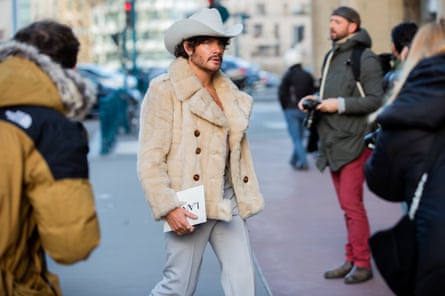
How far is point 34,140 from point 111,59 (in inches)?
4343

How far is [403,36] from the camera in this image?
7.29 meters

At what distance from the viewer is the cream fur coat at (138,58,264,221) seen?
4906mm

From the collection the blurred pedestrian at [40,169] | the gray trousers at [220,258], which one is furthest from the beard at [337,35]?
the blurred pedestrian at [40,169]

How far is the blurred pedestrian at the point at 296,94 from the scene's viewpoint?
47.1ft

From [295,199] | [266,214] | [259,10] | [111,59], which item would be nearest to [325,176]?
[295,199]

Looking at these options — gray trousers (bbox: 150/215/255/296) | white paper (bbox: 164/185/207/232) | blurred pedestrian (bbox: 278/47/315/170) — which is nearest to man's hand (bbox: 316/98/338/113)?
gray trousers (bbox: 150/215/255/296)

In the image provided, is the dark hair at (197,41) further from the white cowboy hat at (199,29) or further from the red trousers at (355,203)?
the red trousers at (355,203)

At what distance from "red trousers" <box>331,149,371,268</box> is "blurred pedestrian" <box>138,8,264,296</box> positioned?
6.34 feet

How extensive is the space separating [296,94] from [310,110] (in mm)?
7368

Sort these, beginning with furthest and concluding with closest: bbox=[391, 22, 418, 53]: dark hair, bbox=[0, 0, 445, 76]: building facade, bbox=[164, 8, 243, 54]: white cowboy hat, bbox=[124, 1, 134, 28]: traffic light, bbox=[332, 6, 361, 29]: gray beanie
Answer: bbox=[124, 1, 134, 28]: traffic light < bbox=[0, 0, 445, 76]: building facade < bbox=[391, 22, 418, 53]: dark hair < bbox=[332, 6, 361, 29]: gray beanie < bbox=[164, 8, 243, 54]: white cowboy hat

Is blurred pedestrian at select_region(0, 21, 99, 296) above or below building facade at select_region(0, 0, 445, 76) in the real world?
above

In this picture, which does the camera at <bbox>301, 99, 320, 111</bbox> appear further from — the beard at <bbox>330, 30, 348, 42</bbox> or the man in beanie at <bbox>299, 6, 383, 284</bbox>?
the beard at <bbox>330, 30, 348, 42</bbox>

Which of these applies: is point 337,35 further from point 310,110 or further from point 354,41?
point 310,110

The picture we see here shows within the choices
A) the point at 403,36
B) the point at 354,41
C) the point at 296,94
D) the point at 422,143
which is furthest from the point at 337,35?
the point at 296,94
